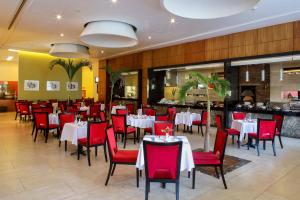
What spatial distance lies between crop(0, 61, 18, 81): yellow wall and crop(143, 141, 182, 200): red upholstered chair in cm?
1941

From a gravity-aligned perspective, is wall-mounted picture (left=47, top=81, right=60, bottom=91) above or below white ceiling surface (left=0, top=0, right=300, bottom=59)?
below

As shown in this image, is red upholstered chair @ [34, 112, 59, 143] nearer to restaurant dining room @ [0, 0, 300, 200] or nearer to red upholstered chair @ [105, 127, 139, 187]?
restaurant dining room @ [0, 0, 300, 200]

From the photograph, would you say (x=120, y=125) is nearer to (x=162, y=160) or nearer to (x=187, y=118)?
(x=187, y=118)

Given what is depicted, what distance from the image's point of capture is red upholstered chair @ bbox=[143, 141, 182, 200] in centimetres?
288

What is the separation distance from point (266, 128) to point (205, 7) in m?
3.36

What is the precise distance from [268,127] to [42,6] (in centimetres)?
692

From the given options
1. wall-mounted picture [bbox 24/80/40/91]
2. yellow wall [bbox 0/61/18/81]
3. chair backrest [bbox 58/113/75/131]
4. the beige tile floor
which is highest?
yellow wall [bbox 0/61/18/81]

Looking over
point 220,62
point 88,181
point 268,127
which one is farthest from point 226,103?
point 88,181

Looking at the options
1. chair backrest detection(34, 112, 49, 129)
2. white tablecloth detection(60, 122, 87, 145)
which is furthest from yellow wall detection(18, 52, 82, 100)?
white tablecloth detection(60, 122, 87, 145)

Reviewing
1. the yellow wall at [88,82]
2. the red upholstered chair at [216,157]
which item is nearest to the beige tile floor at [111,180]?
the red upholstered chair at [216,157]

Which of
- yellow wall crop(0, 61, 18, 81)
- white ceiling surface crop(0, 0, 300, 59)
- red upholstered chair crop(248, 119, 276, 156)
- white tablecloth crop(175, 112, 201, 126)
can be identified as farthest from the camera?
yellow wall crop(0, 61, 18, 81)

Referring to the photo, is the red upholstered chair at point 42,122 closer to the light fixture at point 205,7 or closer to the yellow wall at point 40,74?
the light fixture at point 205,7

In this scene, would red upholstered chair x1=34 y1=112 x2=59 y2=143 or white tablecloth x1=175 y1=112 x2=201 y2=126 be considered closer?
red upholstered chair x1=34 y1=112 x2=59 y2=143

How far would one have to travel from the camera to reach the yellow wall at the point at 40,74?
1353 cm
